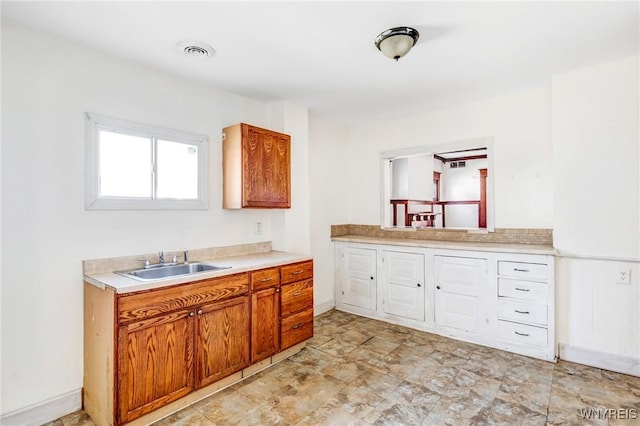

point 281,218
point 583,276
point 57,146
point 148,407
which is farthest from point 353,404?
point 57,146

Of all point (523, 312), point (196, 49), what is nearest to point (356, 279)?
point (523, 312)

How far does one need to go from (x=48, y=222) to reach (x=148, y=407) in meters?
1.35

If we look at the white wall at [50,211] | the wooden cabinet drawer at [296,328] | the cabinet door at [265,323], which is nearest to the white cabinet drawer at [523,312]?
the wooden cabinet drawer at [296,328]

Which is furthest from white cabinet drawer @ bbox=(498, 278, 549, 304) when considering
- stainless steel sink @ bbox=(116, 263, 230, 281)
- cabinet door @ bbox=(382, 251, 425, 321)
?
stainless steel sink @ bbox=(116, 263, 230, 281)

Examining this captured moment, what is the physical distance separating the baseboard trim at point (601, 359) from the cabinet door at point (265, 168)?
9.35 feet

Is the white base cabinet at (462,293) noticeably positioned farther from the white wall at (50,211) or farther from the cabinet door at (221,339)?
the white wall at (50,211)

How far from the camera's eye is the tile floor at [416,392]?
6.61 ft

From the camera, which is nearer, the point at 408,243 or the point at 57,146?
the point at 57,146

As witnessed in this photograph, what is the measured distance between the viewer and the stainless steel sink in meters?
2.35

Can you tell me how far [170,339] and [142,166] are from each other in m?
1.36

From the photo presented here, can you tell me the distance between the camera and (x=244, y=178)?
2859 mm

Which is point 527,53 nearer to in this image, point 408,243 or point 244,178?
point 408,243

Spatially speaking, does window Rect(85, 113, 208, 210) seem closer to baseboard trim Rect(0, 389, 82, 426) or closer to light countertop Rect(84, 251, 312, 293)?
light countertop Rect(84, 251, 312, 293)

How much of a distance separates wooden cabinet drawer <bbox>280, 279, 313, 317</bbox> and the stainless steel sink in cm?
64
